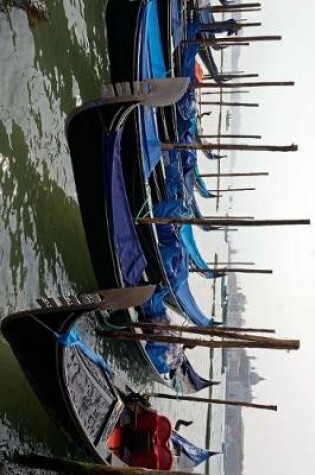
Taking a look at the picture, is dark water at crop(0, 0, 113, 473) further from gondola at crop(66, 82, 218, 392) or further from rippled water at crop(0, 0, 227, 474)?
gondola at crop(66, 82, 218, 392)

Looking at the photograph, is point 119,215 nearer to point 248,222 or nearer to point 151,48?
point 248,222

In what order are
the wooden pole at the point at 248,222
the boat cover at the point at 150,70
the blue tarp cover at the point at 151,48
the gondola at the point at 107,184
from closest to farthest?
the gondola at the point at 107,184
the wooden pole at the point at 248,222
the boat cover at the point at 150,70
the blue tarp cover at the point at 151,48

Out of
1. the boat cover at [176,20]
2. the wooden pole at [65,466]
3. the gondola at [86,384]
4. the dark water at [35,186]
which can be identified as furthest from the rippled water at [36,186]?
the boat cover at [176,20]

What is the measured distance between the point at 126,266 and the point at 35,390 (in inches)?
58.2

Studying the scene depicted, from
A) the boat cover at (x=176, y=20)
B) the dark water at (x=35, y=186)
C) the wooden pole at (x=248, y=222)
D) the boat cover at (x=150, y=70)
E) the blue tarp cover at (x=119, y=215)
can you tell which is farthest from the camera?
the boat cover at (x=176, y=20)

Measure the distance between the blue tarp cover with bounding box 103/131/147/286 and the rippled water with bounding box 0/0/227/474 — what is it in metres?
0.55

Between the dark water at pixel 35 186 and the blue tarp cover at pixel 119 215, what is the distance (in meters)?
0.23

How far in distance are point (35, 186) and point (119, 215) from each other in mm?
759

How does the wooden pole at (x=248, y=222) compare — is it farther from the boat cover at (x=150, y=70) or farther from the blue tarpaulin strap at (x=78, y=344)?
the blue tarpaulin strap at (x=78, y=344)

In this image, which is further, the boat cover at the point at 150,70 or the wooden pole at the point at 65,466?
the boat cover at the point at 150,70

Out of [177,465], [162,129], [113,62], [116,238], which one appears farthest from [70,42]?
[177,465]

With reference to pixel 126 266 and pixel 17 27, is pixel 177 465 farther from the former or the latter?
pixel 17 27

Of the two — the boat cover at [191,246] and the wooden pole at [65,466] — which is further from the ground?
the boat cover at [191,246]

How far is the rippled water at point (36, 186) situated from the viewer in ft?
12.9
